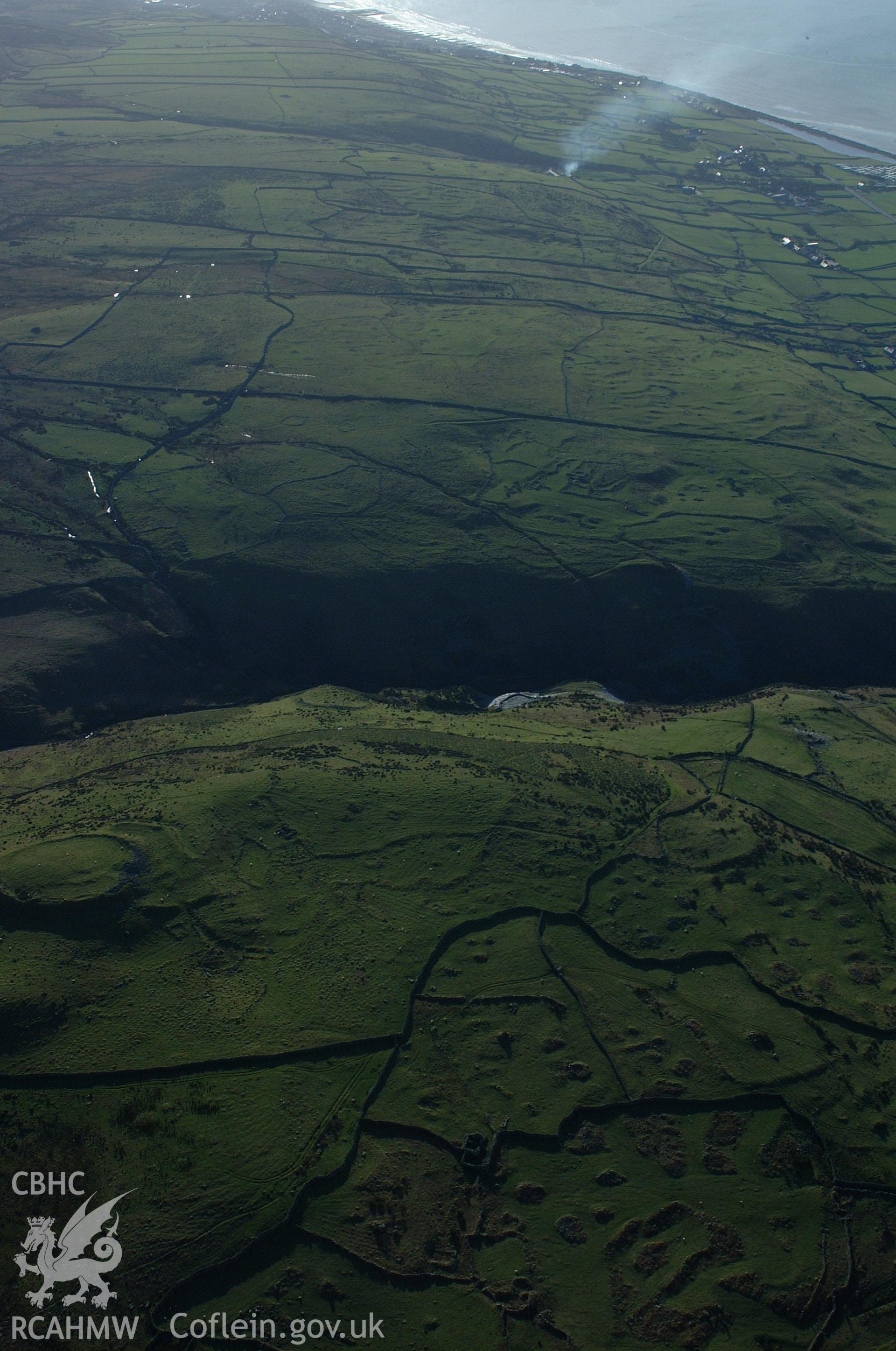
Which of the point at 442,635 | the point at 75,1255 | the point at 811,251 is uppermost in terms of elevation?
the point at 811,251

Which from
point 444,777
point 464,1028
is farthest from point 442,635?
point 464,1028

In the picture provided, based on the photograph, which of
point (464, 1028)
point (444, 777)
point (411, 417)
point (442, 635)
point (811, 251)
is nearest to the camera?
point (464, 1028)

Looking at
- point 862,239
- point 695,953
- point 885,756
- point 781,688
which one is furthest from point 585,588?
point 862,239

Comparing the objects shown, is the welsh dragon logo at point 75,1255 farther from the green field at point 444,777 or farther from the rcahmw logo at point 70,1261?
the green field at point 444,777

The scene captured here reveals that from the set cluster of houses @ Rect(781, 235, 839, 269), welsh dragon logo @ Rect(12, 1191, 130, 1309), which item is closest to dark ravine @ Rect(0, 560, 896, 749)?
welsh dragon logo @ Rect(12, 1191, 130, 1309)

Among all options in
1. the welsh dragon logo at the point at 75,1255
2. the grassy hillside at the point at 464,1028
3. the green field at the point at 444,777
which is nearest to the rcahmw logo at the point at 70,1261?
the welsh dragon logo at the point at 75,1255

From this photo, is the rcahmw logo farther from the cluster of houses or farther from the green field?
the cluster of houses

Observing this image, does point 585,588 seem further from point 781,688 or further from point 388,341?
point 388,341

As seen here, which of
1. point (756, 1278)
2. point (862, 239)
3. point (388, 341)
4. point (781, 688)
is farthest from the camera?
point (862, 239)

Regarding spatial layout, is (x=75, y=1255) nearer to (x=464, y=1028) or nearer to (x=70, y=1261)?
(x=70, y=1261)
